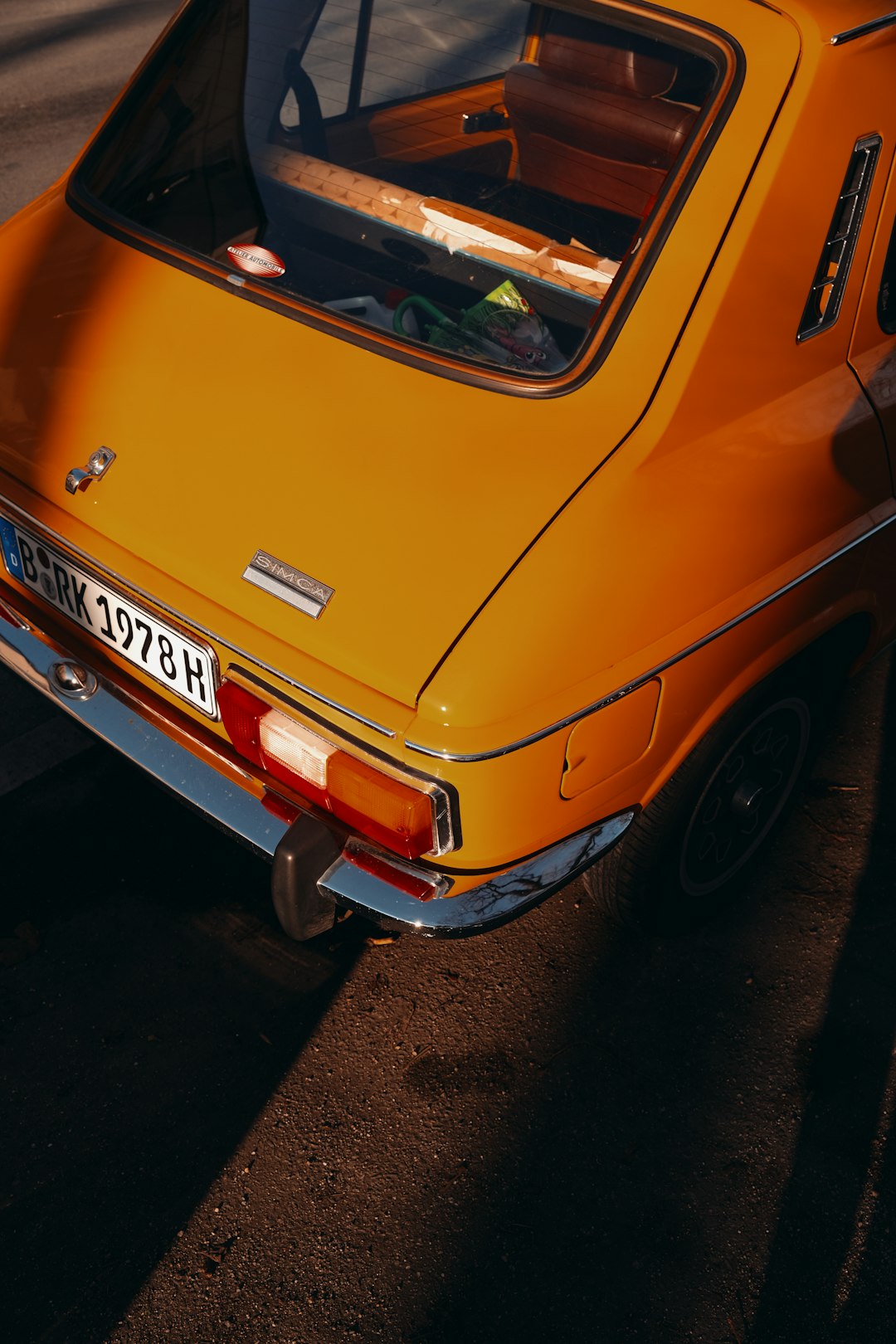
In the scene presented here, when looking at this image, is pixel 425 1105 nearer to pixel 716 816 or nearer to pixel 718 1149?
pixel 718 1149

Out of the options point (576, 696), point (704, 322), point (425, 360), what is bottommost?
point (576, 696)

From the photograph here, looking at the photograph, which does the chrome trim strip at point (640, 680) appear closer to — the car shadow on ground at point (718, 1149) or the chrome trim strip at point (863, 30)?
the chrome trim strip at point (863, 30)

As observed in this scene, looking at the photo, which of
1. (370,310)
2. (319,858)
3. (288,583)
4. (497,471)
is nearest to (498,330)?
(370,310)

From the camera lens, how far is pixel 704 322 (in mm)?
2055

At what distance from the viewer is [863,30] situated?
2156 millimetres

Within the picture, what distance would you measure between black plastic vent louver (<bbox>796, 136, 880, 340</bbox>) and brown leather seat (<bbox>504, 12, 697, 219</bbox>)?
318 mm

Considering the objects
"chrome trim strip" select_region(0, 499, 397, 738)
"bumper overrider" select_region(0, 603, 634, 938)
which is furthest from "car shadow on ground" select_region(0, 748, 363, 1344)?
"chrome trim strip" select_region(0, 499, 397, 738)

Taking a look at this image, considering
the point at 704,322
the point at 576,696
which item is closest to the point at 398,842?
the point at 576,696

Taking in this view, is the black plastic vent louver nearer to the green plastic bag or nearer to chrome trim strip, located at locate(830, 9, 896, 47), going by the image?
chrome trim strip, located at locate(830, 9, 896, 47)

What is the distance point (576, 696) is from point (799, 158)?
1.05 metres

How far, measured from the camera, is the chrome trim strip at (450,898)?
6.74 ft

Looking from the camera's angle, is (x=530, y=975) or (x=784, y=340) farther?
(x=530, y=975)

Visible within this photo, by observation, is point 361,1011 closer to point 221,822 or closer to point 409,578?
point 221,822

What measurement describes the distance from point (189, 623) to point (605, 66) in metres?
1.44
